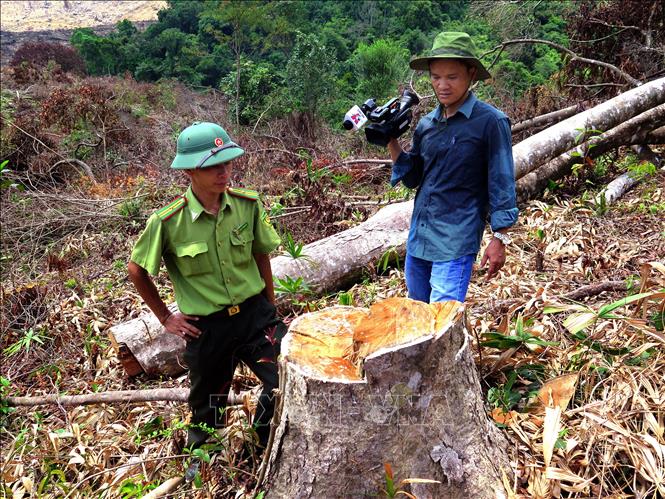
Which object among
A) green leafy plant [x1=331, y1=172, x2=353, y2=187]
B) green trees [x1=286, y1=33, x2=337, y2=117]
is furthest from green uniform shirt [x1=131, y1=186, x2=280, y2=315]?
green trees [x1=286, y1=33, x2=337, y2=117]

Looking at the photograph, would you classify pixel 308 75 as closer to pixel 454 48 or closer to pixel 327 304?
pixel 327 304

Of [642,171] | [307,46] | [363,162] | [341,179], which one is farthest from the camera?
[307,46]

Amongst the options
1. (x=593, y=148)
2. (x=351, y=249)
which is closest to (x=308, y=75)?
(x=593, y=148)

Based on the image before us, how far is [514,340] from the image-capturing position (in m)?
2.44

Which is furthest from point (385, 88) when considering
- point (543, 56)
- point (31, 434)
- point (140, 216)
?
point (31, 434)

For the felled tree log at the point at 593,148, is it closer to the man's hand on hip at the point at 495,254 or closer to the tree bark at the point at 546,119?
the tree bark at the point at 546,119

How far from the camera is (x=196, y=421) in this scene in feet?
8.59

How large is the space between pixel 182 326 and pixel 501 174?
174cm

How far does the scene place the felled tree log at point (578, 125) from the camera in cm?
492

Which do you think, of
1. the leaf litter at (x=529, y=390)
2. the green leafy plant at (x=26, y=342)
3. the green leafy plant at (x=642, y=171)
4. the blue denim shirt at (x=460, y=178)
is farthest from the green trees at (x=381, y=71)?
the blue denim shirt at (x=460, y=178)

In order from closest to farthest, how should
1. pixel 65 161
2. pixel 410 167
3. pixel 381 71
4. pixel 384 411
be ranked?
pixel 384 411, pixel 410 167, pixel 65 161, pixel 381 71

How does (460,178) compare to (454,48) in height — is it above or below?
below

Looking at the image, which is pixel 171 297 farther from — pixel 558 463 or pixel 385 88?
pixel 385 88

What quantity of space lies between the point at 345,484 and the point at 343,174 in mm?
5540
